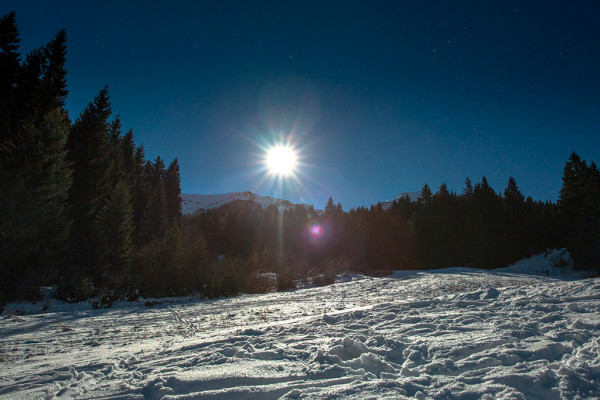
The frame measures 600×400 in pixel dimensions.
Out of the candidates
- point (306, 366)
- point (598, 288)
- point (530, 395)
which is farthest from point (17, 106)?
point (598, 288)

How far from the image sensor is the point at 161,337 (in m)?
6.20

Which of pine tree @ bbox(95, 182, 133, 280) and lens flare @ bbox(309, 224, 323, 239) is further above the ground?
lens flare @ bbox(309, 224, 323, 239)

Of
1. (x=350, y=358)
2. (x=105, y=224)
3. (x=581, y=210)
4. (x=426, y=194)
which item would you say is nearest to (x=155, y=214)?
(x=105, y=224)

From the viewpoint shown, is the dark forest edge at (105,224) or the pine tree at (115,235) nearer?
the dark forest edge at (105,224)

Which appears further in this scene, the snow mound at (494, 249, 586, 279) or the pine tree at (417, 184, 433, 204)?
the pine tree at (417, 184, 433, 204)

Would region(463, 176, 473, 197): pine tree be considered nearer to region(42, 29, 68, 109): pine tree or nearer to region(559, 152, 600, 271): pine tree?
region(559, 152, 600, 271): pine tree

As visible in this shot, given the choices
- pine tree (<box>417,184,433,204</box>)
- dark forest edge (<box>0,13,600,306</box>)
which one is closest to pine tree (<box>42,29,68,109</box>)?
dark forest edge (<box>0,13,600,306</box>)

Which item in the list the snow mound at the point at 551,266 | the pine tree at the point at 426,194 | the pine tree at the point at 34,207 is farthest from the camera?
the pine tree at the point at 426,194

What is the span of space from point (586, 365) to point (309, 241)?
202ft

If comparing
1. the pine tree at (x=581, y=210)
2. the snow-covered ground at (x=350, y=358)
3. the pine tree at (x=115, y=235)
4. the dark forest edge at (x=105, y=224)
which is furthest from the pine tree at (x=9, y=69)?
the pine tree at (x=581, y=210)

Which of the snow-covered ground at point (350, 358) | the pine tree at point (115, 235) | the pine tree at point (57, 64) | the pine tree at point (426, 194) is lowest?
the snow-covered ground at point (350, 358)

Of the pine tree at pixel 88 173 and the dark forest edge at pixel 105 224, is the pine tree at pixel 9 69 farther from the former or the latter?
the pine tree at pixel 88 173

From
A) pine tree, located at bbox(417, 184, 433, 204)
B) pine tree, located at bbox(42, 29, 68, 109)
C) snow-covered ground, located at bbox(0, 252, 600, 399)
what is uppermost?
pine tree, located at bbox(42, 29, 68, 109)

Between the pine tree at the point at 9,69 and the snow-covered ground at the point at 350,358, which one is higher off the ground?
the pine tree at the point at 9,69
